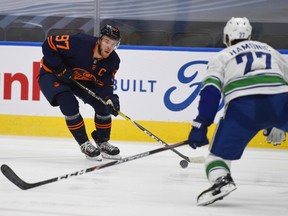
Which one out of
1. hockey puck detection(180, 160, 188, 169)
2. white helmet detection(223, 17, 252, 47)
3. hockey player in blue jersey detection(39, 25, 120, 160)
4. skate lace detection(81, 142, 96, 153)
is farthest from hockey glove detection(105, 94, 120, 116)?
white helmet detection(223, 17, 252, 47)

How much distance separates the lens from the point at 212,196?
316cm

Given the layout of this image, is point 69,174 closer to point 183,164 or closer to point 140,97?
point 183,164

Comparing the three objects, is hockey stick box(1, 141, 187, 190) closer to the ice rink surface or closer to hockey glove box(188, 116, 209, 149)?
the ice rink surface

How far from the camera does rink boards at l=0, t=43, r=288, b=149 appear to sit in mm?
5816

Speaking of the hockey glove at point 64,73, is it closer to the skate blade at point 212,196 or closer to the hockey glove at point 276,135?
the hockey glove at point 276,135

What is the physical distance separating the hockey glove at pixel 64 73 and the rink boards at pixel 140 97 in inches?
44.3

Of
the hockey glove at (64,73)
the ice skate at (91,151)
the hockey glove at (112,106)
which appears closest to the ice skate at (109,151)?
the ice skate at (91,151)

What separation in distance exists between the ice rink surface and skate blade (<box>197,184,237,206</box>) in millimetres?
28

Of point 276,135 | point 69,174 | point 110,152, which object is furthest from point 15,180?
point 110,152

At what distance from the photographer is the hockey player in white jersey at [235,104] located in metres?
3.17

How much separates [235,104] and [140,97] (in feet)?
8.77

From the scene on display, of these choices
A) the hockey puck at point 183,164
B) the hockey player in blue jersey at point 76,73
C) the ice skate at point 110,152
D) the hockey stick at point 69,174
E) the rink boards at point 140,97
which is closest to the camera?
the hockey stick at point 69,174

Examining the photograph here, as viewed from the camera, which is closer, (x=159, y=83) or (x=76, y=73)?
(x=76, y=73)

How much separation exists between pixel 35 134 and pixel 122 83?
745 mm
